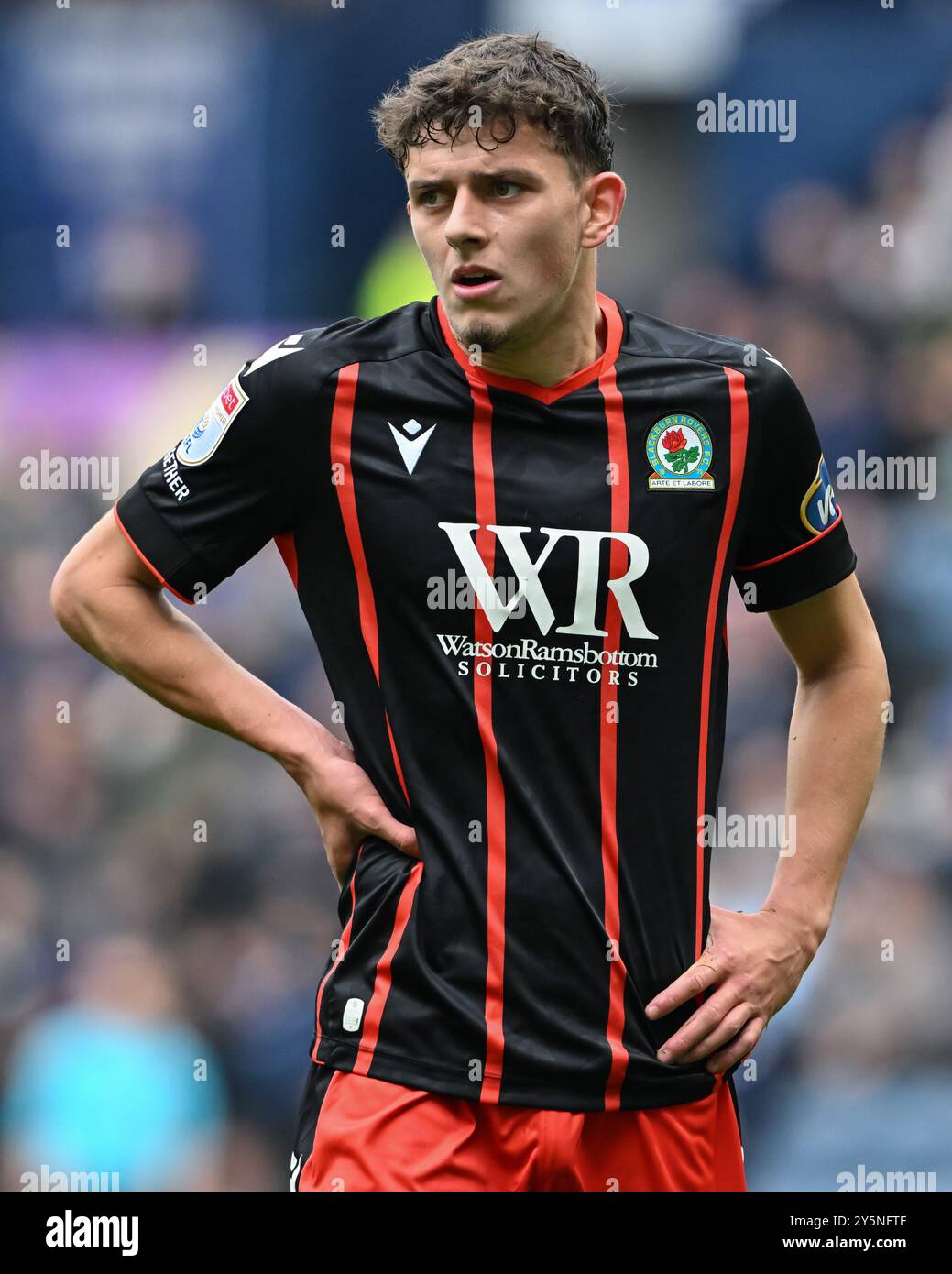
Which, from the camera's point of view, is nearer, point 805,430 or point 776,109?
point 805,430

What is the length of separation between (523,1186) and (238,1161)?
3400 millimetres

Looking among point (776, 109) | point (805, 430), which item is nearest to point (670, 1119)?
point (805, 430)

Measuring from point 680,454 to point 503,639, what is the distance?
0.43 metres

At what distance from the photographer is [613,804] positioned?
2758mm

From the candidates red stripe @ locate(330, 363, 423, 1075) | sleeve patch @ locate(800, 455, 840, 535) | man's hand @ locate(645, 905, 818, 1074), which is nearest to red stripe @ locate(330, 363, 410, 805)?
red stripe @ locate(330, 363, 423, 1075)

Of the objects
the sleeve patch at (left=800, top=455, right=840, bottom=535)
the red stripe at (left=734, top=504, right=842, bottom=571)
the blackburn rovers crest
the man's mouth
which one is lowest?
the red stripe at (left=734, top=504, right=842, bottom=571)

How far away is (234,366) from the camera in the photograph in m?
6.68

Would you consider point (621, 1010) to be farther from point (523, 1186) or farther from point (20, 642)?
point (20, 642)

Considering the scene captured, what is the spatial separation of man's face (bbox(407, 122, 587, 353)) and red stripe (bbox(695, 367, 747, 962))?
347 mm

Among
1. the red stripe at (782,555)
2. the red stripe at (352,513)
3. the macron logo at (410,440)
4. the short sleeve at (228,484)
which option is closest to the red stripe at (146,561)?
the short sleeve at (228,484)

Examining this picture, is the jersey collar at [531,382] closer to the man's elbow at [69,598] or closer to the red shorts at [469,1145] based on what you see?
the man's elbow at [69,598]

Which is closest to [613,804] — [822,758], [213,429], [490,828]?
[490,828]

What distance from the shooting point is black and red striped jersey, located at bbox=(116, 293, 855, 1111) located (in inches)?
107

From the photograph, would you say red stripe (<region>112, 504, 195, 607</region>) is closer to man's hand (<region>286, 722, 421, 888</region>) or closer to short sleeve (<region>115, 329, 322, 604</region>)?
short sleeve (<region>115, 329, 322, 604</region>)
